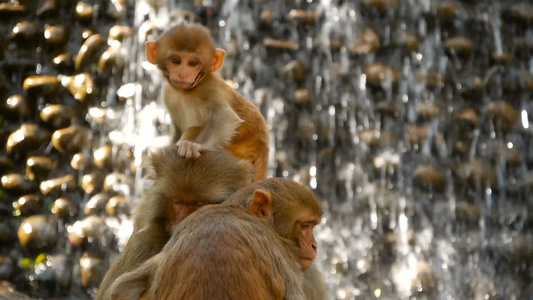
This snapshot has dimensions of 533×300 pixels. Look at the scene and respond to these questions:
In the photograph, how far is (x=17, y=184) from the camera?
28.7ft

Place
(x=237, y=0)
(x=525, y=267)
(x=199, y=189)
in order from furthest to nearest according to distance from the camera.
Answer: (x=237, y=0) → (x=525, y=267) → (x=199, y=189)

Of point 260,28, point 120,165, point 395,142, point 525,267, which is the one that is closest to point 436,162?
point 395,142

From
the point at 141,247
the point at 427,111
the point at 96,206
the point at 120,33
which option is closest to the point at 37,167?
the point at 96,206

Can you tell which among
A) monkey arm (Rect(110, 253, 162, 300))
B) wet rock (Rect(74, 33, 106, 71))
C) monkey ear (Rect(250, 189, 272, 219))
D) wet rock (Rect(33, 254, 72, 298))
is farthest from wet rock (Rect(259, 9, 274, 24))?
monkey arm (Rect(110, 253, 162, 300))

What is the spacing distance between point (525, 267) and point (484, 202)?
32.4 inches

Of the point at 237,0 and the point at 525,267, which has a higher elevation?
the point at 237,0

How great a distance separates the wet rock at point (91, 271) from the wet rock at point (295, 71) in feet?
9.30

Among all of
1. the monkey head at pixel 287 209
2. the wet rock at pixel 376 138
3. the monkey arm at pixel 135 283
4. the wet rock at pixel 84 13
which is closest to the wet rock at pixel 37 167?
the wet rock at pixel 84 13

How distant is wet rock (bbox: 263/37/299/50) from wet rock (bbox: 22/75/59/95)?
239 centimetres

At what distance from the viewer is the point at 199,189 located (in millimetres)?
4062

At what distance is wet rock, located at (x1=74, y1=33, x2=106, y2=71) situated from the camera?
921 centimetres

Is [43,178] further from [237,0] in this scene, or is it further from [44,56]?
[237,0]

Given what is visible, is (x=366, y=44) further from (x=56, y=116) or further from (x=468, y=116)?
(x=56, y=116)

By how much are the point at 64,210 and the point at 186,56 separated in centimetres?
372
